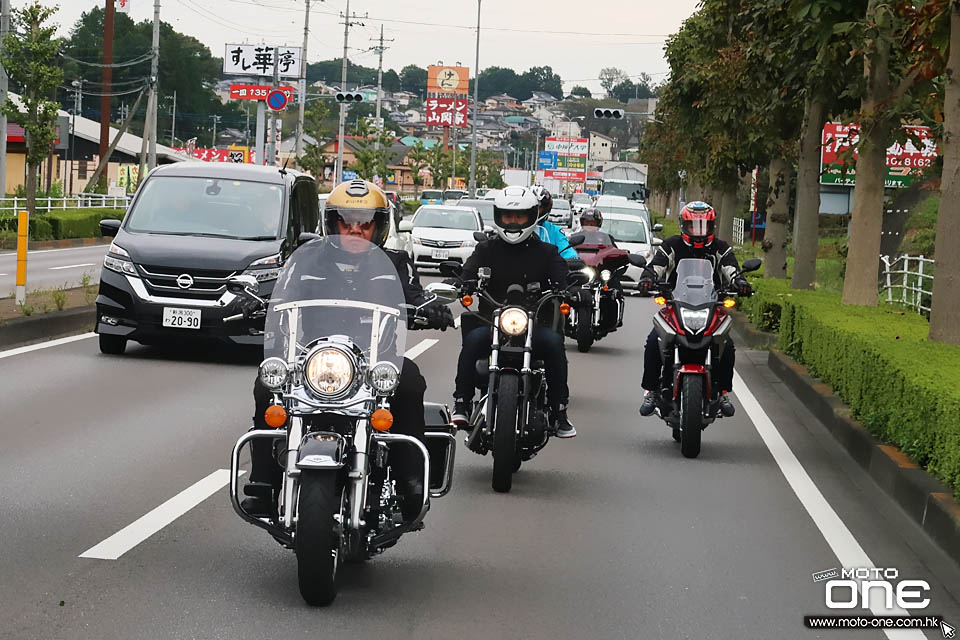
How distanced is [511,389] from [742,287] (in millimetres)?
3197

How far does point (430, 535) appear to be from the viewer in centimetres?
774

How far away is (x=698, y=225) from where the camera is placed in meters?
12.0

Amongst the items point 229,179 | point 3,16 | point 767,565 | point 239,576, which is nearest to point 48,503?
point 239,576

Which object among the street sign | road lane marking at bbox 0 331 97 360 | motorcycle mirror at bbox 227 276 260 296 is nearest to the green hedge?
motorcycle mirror at bbox 227 276 260 296

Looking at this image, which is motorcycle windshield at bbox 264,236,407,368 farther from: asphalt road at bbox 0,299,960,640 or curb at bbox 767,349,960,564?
curb at bbox 767,349,960,564

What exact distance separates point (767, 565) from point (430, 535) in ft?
5.54

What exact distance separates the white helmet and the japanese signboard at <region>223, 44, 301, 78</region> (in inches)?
2485

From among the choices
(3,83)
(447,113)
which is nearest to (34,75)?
(3,83)

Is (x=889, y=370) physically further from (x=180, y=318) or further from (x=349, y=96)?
(x=349, y=96)

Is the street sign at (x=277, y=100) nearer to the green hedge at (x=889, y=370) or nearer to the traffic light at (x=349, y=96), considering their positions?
the traffic light at (x=349, y=96)

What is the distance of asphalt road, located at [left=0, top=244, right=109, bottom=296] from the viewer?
2551 centimetres

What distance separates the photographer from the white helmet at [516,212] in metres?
9.57

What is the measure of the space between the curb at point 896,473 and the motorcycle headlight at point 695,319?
54.7 inches

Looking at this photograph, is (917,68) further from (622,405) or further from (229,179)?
(229,179)
